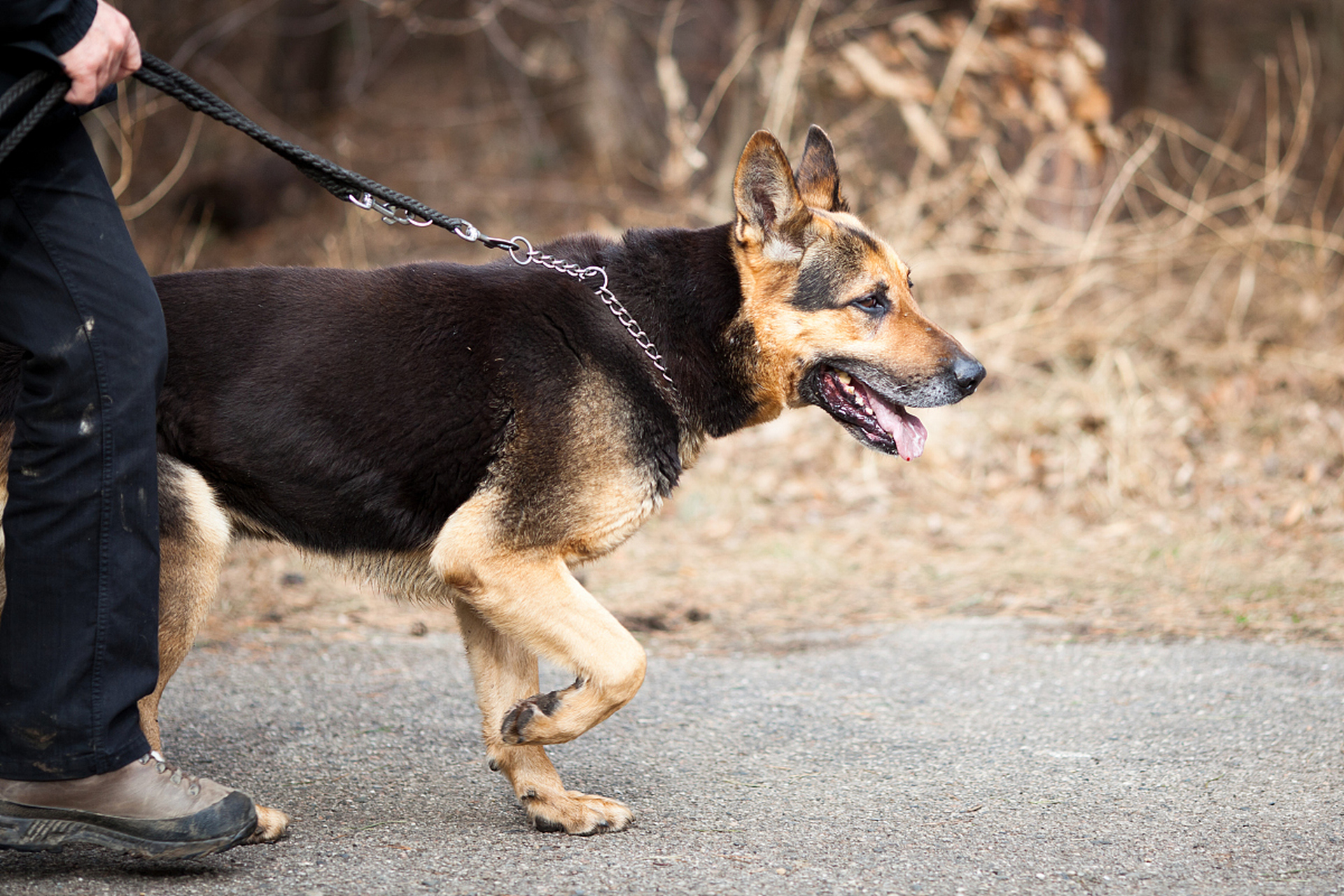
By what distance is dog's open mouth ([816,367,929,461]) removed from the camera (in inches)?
158

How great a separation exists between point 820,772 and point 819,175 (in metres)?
2.23

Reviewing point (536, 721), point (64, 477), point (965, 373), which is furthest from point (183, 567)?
point (965, 373)

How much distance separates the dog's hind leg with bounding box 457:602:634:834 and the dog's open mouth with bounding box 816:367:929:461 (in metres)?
1.36

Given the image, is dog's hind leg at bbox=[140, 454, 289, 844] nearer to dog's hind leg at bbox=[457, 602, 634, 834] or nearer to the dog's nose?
dog's hind leg at bbox=[457, 602, 634, 834]

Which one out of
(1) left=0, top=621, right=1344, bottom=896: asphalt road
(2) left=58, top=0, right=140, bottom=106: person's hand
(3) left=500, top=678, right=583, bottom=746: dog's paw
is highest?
(2) left=58, top=0, right=140, bottom=106: person's hand

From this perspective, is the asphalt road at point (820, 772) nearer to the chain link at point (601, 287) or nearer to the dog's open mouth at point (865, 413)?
the dog's open mouth at point (865, 413)

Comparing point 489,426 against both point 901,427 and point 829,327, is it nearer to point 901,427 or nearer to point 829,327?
point 829,327

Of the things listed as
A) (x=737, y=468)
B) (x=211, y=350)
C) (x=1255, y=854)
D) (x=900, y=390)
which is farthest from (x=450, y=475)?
(x=737, y=468)

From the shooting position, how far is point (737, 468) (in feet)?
28.3

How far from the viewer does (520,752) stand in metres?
3.57

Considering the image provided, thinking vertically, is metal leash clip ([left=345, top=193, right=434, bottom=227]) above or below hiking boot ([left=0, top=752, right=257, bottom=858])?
above

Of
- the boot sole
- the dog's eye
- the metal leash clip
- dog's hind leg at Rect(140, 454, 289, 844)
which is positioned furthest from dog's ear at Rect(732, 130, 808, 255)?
the boot sole

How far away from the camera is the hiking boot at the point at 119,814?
271 centimetres

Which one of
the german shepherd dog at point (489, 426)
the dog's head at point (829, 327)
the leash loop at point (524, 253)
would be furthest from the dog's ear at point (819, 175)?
the leash loop at point (524, 253)
